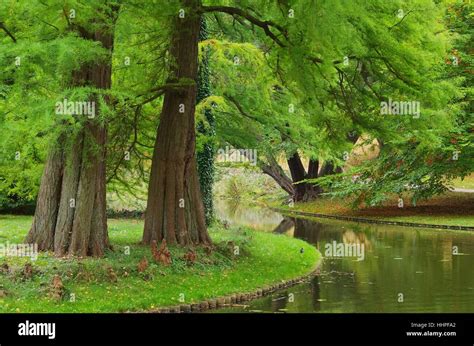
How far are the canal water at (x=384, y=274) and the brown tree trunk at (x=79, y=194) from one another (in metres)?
3.67

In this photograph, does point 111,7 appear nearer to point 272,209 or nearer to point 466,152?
point 466,152

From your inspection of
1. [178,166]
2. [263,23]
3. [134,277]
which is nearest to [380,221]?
[178,166]

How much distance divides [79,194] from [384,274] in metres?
7.66

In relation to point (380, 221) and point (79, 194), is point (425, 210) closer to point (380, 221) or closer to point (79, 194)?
point (380, 221)

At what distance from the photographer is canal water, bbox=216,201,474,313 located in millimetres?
14641

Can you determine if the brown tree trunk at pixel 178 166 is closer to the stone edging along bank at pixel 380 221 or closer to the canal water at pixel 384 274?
the canal water at pixel 384 274

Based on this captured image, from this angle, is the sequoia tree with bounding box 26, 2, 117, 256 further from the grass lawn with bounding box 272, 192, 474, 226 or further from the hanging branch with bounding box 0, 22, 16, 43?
the grass lawn with bounding box 272, 192, 474, 226

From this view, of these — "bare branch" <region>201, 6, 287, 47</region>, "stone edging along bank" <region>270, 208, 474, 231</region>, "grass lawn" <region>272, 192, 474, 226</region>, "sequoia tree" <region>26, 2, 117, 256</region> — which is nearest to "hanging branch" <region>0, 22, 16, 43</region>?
"sequoia tree" <region>26, 2, 117, 256</region>

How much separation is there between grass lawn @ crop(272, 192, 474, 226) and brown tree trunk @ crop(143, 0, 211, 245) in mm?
16399

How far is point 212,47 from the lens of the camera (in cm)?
2559

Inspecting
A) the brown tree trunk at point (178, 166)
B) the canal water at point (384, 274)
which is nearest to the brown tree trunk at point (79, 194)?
the brown tree trunk at point (178, 166)

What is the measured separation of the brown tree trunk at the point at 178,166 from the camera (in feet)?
59.9

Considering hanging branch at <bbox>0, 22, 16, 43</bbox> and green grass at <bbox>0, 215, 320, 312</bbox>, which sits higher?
hanging branch at <bbox>0, 22, 16, 43</bbox>

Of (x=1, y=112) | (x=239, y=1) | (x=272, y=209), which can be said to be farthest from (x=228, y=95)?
(x=272, y=209)
